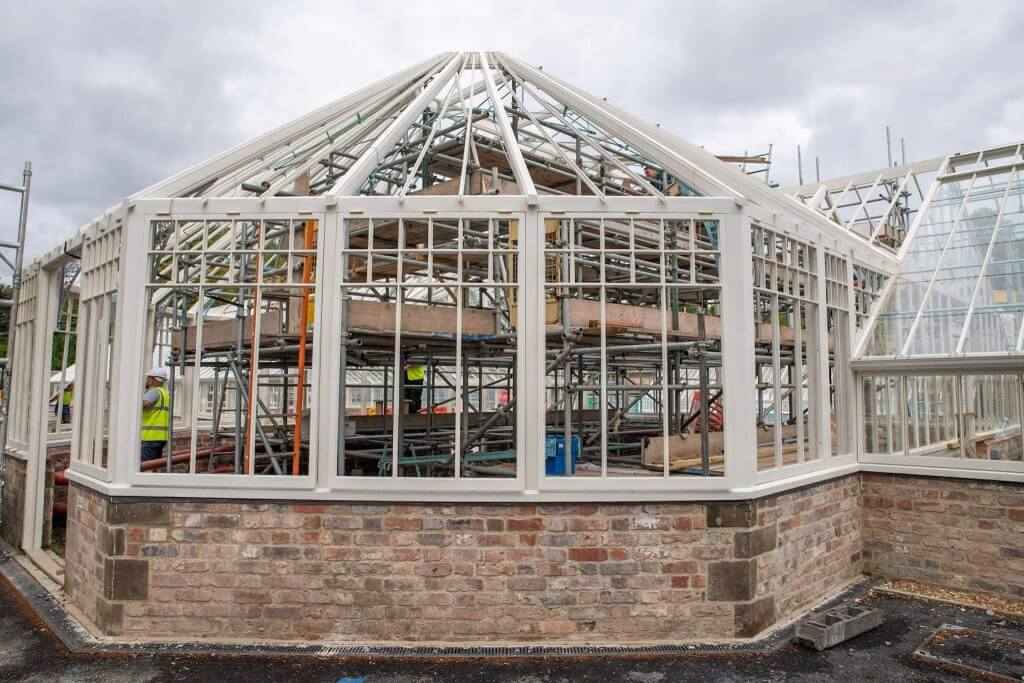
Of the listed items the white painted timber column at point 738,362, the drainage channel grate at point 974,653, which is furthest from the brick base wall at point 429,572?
the drainage channel grate at point 974,653

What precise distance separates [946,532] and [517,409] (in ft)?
17.7

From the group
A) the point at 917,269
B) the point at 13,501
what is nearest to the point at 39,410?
the point at 13,501

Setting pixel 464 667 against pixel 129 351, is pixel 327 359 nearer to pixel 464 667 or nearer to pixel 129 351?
pixel 129 351

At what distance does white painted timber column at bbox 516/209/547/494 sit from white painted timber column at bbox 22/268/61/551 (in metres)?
6.63

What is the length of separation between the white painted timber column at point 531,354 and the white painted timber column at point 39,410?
6.63 meters

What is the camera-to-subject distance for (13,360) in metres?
10.6

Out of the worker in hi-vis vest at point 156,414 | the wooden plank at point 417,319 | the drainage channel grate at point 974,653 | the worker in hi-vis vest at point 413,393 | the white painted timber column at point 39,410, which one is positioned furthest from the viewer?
the worker in hi-vis vest at point 413,393

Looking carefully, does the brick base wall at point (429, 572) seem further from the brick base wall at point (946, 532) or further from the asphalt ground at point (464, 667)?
the brick base wall at point (946, 532)

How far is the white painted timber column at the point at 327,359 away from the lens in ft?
20.6

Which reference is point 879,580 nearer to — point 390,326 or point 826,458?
point 826,458

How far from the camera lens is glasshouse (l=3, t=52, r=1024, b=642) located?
6.20 metres

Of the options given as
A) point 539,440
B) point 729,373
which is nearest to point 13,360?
point 539,440

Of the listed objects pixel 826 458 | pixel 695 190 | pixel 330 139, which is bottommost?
pixel 826 458

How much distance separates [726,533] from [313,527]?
12.0 ft
